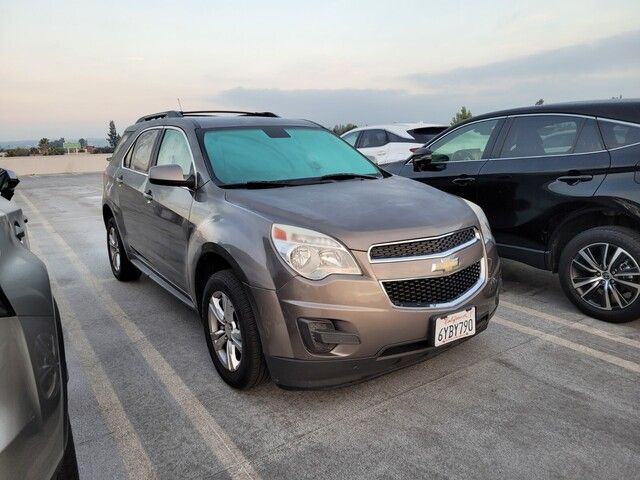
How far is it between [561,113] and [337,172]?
82.3 inches

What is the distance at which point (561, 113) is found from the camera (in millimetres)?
4160

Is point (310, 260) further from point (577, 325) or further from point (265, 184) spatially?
point (577, 325)

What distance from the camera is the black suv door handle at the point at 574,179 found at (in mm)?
3832

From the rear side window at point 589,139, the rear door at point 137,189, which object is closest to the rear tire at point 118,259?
the rear door at point 137,189

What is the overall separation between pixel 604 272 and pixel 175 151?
345 centimetres

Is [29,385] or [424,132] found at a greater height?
[424,132]

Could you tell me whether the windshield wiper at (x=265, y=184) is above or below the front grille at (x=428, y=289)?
above

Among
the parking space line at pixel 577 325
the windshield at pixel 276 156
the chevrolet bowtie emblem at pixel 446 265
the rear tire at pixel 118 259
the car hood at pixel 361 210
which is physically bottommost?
the parking space line at pixel 577 325

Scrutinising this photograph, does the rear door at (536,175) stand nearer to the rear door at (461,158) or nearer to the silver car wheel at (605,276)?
the rear door at (461,158)

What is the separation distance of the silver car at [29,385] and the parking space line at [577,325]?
3.48 metres

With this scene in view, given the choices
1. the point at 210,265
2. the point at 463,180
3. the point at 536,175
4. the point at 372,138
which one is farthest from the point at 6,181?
the point at 372,138

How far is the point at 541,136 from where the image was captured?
14.2ft

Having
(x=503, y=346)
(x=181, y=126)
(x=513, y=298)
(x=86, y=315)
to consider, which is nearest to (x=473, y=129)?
(x=513, y=298)

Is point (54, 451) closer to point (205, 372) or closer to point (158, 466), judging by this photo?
point (158, 466)
